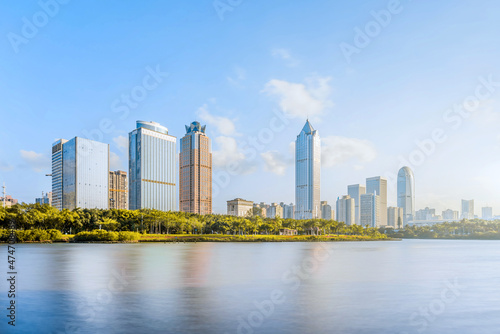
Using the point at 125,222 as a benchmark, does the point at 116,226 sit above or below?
below

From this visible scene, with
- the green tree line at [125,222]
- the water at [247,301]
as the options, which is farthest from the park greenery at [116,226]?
the water at [247,301]

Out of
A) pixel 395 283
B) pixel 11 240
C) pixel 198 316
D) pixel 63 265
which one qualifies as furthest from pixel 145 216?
pixel 198 316

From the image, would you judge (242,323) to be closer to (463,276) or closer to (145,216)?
(463,276)

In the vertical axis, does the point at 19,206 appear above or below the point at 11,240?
above

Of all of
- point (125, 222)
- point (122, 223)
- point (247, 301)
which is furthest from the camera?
point (125, 222)

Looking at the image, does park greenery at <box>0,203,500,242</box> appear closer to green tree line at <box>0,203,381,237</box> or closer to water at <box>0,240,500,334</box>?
green tree line at <box>0,203,381,237</box>

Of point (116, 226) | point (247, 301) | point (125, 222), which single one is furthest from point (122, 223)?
point (247, 301)

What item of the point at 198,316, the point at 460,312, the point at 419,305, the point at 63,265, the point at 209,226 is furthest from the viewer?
A: the point at 209,226

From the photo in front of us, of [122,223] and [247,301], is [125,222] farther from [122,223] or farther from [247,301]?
[247,301]

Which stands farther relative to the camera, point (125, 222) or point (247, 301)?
point (125, 222)

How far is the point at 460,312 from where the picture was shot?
23.8 meters

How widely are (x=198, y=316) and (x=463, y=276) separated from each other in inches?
1195

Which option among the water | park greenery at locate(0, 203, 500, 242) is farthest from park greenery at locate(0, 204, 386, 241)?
the water

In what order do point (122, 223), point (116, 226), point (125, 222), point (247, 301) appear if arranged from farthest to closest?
point (125, 222)
point (122, 223)
point (116, 226)
point (247, 301)
